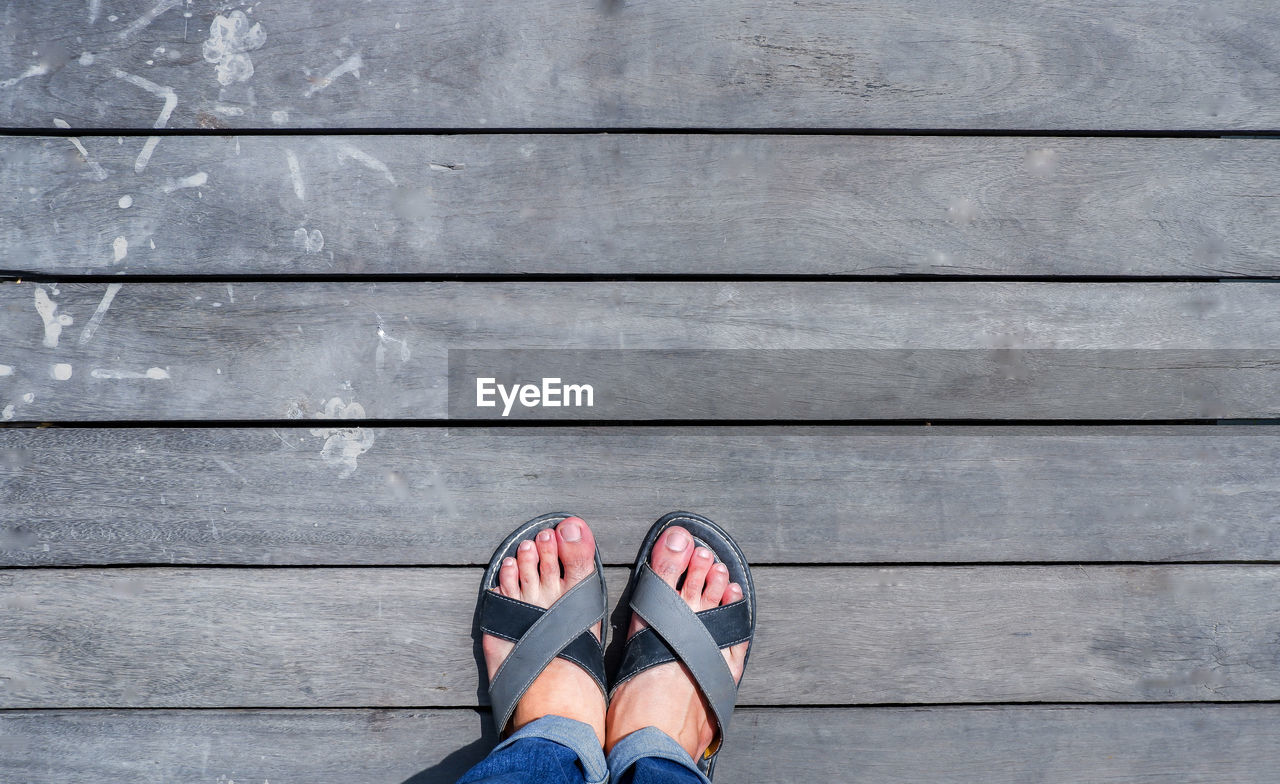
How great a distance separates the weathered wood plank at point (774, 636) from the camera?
0.98 m

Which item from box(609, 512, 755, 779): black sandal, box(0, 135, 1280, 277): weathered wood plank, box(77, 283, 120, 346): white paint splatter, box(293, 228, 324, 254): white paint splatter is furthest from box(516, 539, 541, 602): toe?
box(77, 283, 120, 346): white paint splatter

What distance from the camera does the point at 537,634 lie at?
3.28 feet

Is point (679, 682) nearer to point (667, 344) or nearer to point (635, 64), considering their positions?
point (667, 344)

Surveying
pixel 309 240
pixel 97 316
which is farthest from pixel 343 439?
pixel 97 316

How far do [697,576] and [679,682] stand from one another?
174 millimetres

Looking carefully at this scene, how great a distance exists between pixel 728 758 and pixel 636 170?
883 millimetres

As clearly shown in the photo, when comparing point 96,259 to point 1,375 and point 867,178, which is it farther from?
point 867,178

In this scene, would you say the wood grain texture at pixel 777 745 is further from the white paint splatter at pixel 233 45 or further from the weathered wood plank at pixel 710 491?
the white paint splatter at pixel 233 45

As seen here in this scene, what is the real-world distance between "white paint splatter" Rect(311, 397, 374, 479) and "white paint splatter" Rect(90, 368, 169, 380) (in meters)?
0.23

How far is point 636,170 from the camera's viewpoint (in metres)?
1.00

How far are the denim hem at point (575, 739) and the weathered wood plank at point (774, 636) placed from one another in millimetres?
101

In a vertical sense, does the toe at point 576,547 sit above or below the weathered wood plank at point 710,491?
below

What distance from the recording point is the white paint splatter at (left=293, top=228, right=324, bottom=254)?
3.25 ft

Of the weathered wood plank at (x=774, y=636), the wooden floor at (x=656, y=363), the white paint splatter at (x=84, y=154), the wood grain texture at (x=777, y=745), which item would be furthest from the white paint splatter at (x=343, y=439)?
the white paint splatter at (x=84, y=154)
